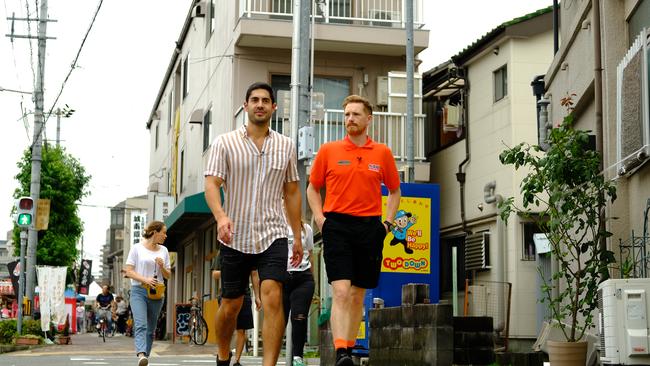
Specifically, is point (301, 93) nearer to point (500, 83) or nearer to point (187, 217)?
point (500, 83)

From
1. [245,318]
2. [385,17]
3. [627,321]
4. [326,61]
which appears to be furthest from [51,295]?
[627,321]

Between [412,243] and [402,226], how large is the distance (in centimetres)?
47

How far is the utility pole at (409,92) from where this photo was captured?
21.4 metres

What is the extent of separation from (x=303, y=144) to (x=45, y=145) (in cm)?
3797

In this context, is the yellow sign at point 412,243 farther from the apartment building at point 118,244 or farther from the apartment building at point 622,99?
the apartment building at point 118,244

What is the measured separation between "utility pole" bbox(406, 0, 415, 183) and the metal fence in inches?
106

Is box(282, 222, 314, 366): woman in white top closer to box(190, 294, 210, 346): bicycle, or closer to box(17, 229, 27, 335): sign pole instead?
box(17, 229, 27, 335): sign pole

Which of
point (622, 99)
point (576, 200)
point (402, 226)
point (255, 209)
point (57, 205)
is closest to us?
point (255, 209)

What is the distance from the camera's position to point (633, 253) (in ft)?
29.2

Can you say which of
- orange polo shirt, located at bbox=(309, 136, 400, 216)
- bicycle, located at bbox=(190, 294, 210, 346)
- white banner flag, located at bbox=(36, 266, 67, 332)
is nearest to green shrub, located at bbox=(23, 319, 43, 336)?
white banner flag, located at bbox=(36, 266, 67, 332)

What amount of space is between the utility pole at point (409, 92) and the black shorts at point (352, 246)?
13.4 m

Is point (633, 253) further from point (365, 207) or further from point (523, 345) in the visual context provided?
point (523, 345)

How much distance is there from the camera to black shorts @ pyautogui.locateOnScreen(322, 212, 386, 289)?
7.86 metres

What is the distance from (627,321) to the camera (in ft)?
24.5
